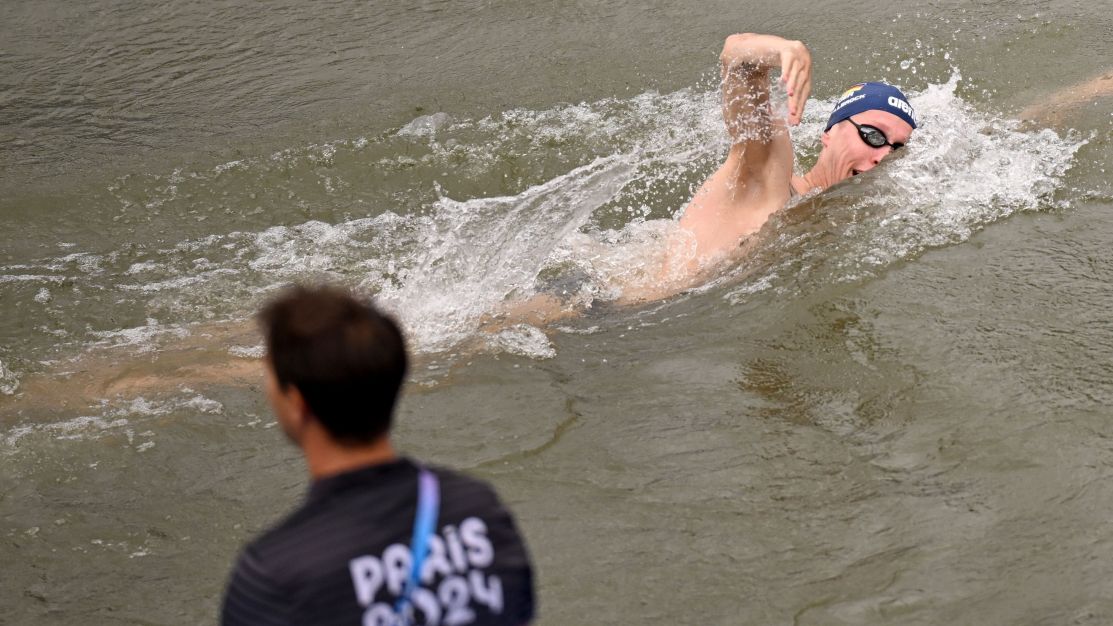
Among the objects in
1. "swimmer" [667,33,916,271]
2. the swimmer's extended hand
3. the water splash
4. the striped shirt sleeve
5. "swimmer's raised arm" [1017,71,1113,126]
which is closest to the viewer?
the striped shirt sleeve

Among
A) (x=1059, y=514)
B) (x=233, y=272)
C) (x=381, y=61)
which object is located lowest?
(x=1059, y=514)

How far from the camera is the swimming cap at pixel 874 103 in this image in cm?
474

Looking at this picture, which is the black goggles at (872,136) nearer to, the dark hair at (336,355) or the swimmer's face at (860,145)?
the swimmer's face at (860,145)

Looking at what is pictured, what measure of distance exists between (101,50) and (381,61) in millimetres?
1688

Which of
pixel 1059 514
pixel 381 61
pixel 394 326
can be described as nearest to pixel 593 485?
pixel 1059 514

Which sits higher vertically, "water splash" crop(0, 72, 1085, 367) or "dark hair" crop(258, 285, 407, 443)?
"dark hair" crop(258, 285, 407, 443)

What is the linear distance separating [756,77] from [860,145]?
79 centimetres

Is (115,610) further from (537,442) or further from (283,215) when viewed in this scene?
(283,215)

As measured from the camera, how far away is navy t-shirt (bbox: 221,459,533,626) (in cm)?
143

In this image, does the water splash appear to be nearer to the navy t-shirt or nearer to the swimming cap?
the swimming cap

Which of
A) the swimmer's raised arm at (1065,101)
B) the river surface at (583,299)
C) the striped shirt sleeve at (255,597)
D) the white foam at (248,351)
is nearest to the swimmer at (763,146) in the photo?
the river surface at (583,299)

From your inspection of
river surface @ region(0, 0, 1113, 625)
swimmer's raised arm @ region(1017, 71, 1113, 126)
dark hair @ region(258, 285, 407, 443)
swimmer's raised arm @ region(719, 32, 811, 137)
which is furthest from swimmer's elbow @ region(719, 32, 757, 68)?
dark hair @ region(258, 285, 407, 443)

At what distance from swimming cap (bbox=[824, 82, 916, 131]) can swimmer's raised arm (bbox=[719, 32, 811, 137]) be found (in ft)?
2.08

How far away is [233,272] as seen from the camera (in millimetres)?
4773
